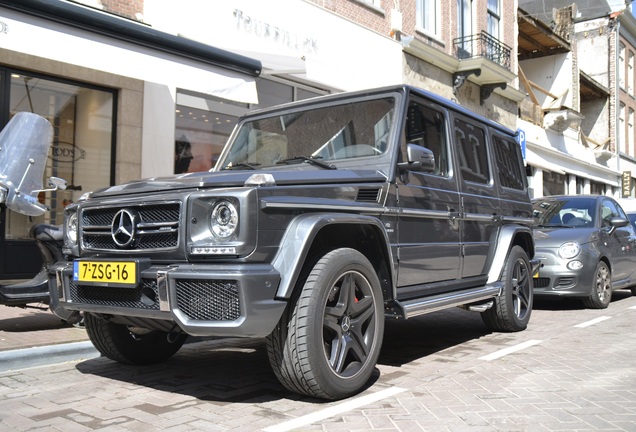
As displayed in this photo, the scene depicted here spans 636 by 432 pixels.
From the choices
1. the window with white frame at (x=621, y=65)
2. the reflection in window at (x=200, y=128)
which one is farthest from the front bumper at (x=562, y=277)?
the window with white frame at (x=621, y=65)

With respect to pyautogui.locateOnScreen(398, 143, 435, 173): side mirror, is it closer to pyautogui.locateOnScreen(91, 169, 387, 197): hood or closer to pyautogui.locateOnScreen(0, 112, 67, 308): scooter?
pyautogui.locateOnScreen(91, 169, 387, 197): hood

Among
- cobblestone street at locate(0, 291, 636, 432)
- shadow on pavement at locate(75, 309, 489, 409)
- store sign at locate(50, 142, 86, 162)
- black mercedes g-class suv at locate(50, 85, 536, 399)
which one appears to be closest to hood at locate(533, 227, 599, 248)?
shadow on pavement at locate(75, 309, 489, 409)

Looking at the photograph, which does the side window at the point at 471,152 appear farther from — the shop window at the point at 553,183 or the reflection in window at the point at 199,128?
the shop window at the point at 553,183

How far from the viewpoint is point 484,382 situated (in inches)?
169

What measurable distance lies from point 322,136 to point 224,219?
166cm

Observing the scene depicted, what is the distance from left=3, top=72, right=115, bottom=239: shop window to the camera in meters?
8.66

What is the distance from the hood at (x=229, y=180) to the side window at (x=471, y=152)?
1544mm

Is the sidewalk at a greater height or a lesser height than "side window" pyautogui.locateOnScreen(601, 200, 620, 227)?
lesser

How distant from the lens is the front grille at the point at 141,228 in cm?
356

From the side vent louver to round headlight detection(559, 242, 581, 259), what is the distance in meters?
4.89

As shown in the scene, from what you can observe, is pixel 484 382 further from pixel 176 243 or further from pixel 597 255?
pixel 597 255

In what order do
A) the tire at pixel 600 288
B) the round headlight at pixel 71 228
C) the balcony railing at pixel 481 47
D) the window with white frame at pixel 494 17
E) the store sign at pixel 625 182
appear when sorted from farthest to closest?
the store sign at pixel 625 182, the window with white frame at pixel 494 17, the balcony railing at pixel 481 47, the tire at pixel 600 288, the round headlight at pixel 71 228

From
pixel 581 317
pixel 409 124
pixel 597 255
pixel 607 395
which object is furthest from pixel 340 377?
pixel 597 255

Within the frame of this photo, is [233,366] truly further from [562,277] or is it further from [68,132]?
[68,132]
